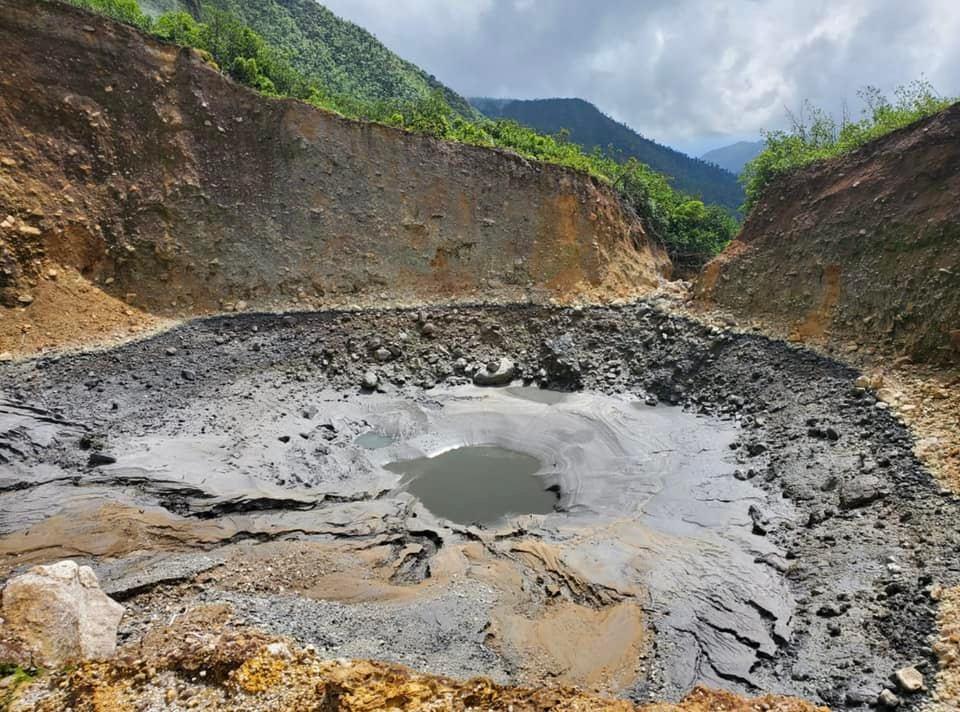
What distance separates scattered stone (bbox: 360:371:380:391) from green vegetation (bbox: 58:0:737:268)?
9.33m

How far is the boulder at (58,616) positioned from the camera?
5.66m

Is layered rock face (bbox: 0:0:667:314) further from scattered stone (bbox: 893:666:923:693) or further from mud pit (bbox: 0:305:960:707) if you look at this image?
scattered stone (bbox: 893:666:923:693)

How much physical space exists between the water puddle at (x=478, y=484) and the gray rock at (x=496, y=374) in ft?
10.9

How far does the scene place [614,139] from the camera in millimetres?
80312

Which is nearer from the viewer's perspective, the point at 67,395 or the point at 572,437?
the point at 67,395

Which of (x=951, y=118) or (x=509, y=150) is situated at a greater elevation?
(x=951, y=118)

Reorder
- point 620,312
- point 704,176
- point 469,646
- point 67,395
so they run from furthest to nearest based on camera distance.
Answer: point 704,176 < point 620,312 < point 67,395 < point 469,646

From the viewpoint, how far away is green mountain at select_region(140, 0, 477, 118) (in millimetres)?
39531

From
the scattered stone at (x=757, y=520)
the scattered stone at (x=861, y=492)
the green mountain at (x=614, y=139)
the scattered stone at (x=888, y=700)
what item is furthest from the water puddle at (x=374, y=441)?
the green mountain at (x=614, y=139)

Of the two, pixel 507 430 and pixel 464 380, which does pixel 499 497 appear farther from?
pixel 464 380

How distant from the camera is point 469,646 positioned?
7.03 metres

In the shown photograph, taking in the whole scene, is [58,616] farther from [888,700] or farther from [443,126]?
[443,126]

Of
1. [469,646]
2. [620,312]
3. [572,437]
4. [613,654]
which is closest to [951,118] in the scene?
[620,312]

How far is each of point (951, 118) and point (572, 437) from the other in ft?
38.6
